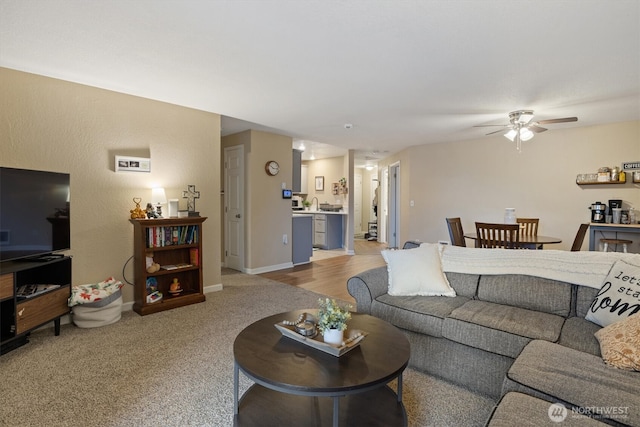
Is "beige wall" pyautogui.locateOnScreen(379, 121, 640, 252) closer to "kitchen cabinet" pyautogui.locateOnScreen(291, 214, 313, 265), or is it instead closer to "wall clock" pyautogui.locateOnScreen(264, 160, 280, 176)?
"kitchen cabinet" pyautogui.locateOnScreen(291, 214, 313, 265)

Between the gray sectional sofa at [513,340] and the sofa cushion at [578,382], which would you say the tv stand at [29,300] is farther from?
the sofa cushion at [578,382]

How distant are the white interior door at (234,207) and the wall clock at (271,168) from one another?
404mm

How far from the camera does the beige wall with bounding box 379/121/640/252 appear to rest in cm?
462

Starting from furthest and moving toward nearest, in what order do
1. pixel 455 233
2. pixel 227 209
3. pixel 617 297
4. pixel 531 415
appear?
pixel 227 209, pixel 455 233, pixel 617 297, pixel 531 415

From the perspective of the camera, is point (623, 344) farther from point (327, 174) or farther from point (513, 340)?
point (327, 174)

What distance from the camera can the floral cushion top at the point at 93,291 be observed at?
281 centimetres

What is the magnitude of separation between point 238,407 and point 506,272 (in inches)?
79.7

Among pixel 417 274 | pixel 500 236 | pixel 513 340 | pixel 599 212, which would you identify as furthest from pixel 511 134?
pixel 513 340

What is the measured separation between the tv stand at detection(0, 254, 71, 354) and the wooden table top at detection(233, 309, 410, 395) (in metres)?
1.87

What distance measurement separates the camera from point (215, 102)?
3617 mm

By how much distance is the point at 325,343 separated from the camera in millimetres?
1562

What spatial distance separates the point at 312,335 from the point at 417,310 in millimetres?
859

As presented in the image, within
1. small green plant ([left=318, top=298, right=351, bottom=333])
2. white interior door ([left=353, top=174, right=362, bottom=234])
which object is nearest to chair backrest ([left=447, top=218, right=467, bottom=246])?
small green plant ([left=318, top=298, right=351, bottom=333])

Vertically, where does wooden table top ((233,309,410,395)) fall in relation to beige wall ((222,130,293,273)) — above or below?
below
